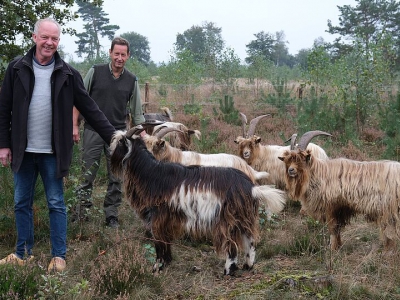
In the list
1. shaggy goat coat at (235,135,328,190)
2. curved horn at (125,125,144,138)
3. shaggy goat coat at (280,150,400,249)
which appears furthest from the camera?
shaggy goat coat at (235,135,328,190)

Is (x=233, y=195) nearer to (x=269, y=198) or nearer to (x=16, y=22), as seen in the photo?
(x=269, y=198)

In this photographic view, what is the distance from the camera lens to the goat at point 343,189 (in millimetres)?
5453

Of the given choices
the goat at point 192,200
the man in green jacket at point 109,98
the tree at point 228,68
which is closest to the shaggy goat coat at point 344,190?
the goat at point 192,200

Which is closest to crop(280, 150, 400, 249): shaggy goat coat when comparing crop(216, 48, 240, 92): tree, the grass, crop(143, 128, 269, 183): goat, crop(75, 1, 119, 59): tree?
the grass

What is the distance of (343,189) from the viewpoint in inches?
225

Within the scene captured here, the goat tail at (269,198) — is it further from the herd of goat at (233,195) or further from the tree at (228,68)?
the tree at (228,68)

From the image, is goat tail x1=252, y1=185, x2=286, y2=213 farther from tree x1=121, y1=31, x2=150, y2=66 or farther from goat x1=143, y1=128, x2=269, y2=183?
tree x1=121, y1=31, x2=150, y2=66

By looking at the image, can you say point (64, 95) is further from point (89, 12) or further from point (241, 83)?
point (89, 12)

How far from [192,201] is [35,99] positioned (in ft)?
6.42

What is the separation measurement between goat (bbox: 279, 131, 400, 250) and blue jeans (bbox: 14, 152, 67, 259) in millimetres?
3046

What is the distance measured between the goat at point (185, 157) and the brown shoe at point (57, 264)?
2.65 metres

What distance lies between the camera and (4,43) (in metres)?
7.36

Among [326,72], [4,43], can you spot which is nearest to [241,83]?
[326,72]

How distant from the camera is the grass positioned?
4.14 meters
